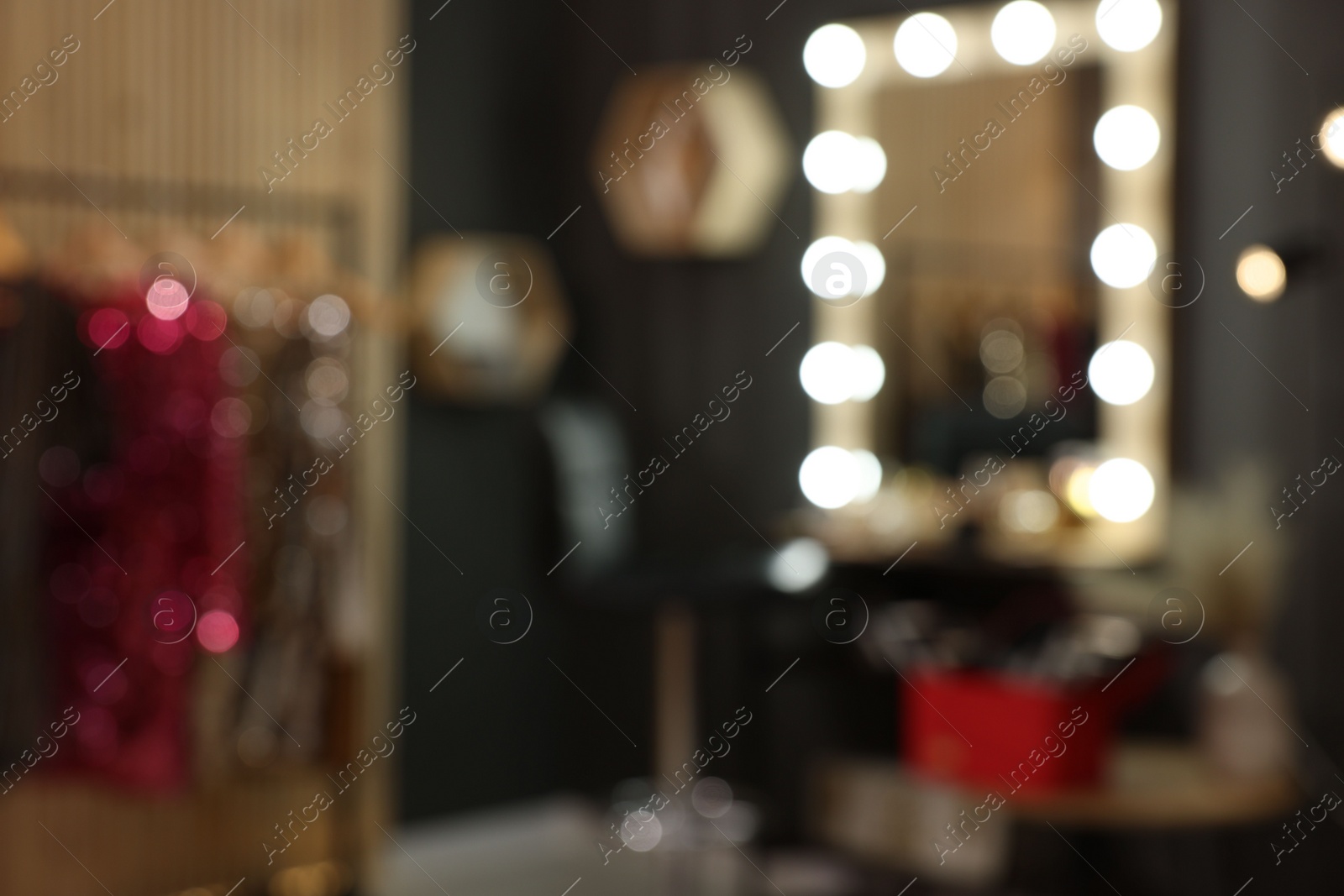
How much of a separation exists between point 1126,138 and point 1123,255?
0.25 m

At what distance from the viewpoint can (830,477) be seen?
3.66m

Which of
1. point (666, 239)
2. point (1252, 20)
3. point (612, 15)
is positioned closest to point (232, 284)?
point (666, 239)

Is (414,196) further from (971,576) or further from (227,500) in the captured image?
(971,576)

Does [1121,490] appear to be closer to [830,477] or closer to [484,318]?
[830,477]

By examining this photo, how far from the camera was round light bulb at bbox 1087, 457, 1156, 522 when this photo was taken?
3.08 metres

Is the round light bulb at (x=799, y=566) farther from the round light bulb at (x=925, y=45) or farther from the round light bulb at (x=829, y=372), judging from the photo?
the round light bulb at (x=925, y=45)

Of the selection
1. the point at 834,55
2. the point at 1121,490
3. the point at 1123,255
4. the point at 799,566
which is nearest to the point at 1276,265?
the point at 1123,255

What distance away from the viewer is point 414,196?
151 inches

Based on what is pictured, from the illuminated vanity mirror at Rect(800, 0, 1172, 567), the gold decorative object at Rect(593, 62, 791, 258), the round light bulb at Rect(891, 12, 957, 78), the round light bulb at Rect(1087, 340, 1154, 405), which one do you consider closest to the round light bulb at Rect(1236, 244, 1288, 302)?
the illuminated vanity mirror at Rect(800, 0, 1172, 567)

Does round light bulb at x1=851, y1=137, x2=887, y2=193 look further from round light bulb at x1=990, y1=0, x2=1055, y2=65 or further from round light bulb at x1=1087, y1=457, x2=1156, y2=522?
round light bulb at x1=1087, y1=457, x2=1156, y2=522

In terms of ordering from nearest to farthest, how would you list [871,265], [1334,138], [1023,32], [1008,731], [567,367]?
[1334,138]
[1008,731]
[1023,32]
[871,265]
[567,367]

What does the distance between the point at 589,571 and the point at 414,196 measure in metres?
1.19

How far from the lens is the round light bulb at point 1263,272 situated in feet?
8.85

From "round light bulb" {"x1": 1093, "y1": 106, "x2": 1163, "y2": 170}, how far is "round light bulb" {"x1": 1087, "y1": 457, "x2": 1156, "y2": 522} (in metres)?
0.64
